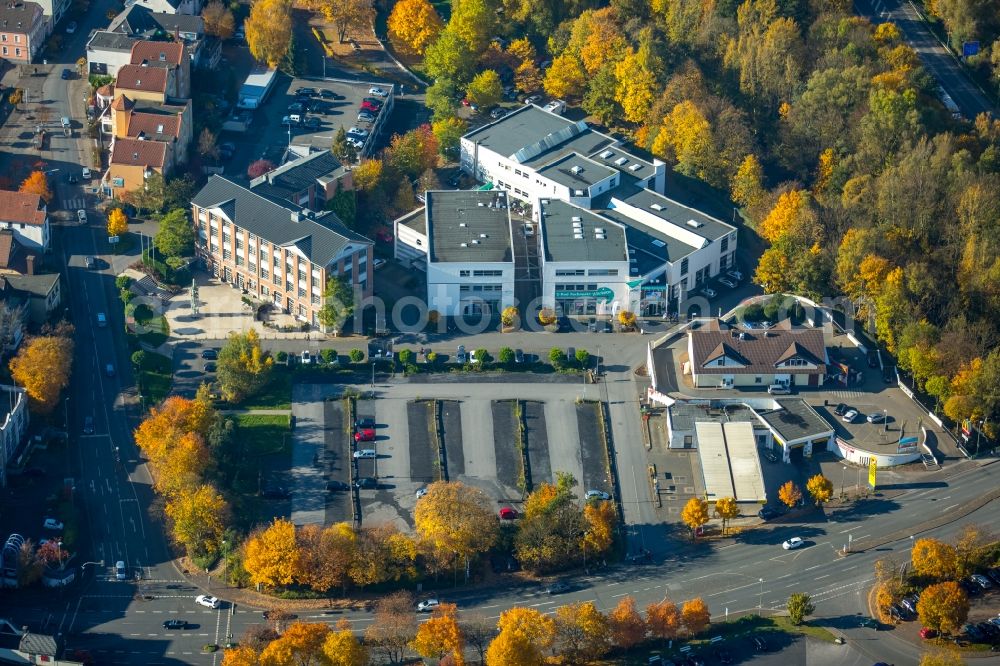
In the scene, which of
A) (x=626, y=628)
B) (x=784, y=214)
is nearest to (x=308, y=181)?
(x=784, y=214)

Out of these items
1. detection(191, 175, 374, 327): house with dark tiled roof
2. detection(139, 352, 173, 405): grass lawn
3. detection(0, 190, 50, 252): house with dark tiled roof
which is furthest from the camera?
detection(0, 190, 50, 252): house with dark tiled roof

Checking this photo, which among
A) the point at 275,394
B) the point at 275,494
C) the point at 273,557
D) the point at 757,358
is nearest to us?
the point at 273,557

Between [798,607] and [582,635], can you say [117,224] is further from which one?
[798,607]

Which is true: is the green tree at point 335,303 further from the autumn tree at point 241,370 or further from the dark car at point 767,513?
the dark car at point 767,513

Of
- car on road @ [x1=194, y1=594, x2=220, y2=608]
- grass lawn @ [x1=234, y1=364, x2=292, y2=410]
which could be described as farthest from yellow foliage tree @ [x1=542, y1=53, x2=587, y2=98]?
car on road @ [x1=194, y1=594, x2=220, y2=608]

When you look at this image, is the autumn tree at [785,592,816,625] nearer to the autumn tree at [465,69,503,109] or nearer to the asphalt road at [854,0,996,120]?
Result: the asphalt road at [854,0,996,120]

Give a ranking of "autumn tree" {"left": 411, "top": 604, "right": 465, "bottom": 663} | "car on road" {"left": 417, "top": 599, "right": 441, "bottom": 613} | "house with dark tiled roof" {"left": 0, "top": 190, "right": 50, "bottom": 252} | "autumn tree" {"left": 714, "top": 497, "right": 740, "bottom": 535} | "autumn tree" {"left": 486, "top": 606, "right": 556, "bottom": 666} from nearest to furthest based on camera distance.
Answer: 1. "autumn tree" {"left": 486, "top": 606, "right": 556, "bottom": 666}
2. "autumn tree" {"left": 411, "top": 604, "right": 465, "bottom": 663}
3. "car on road" {"left": 417, "top": 599, "right": 441, "bottom": 613}
4. "autumn tree" {"left": 714, "top": 497, "right": 740, "bottom": 535}
5. "house with dark tiled roof" {"left": 0, "top": 190, "right": 50, "bottom": 252}
